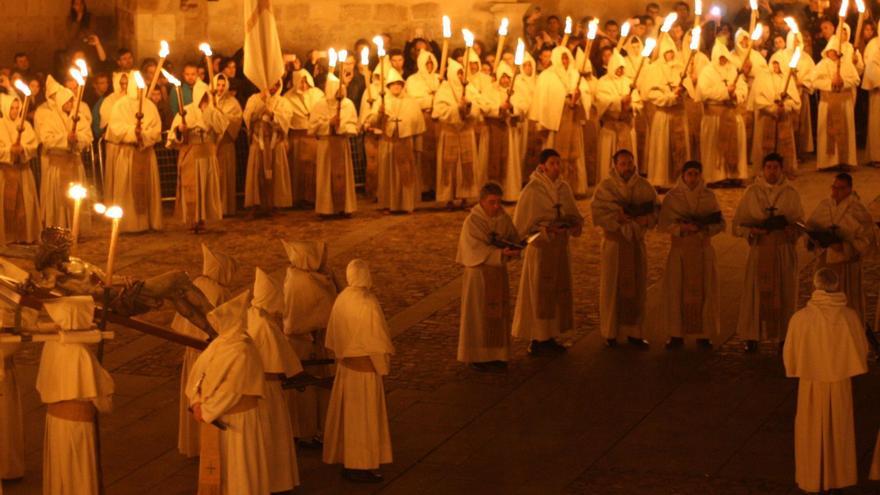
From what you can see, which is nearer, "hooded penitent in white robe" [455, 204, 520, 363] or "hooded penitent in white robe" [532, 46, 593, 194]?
"hooded penitent in white robe" [455, 204, 520, 363]

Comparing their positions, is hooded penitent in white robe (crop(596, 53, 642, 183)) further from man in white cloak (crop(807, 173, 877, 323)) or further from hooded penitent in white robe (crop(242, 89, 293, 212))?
man in white cloak (crop(807, 173, 877, 323))

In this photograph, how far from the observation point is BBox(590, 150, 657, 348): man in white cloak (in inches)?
628

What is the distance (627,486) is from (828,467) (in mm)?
1434

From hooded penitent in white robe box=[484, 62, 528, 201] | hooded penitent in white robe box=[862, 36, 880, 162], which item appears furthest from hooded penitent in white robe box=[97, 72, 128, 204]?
hooded penitent in white robe box=[862, 36, 880, 162]

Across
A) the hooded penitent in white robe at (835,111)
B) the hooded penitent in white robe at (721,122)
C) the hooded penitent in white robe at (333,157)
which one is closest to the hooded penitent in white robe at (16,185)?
the hooded penitent in white robe at (333,157)

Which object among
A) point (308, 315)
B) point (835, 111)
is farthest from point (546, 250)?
point (835, 111)

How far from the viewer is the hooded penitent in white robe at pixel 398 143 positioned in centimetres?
2220

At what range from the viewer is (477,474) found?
12.6 m

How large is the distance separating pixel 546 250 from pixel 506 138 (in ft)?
23.2

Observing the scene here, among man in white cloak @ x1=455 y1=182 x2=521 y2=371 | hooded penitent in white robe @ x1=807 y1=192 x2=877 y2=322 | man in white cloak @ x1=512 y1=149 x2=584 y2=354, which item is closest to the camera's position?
hooded penitent in white robe @ x1=807 y1=192 x2=877 y2=322

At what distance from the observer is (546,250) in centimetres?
1602

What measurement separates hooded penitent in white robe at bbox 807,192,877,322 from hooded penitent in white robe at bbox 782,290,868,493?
10.3ft

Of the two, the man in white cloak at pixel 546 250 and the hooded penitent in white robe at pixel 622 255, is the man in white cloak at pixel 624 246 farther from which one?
the man in white cloak at pixel 546 250

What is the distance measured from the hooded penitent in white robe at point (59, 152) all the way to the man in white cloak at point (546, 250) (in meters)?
7.08
